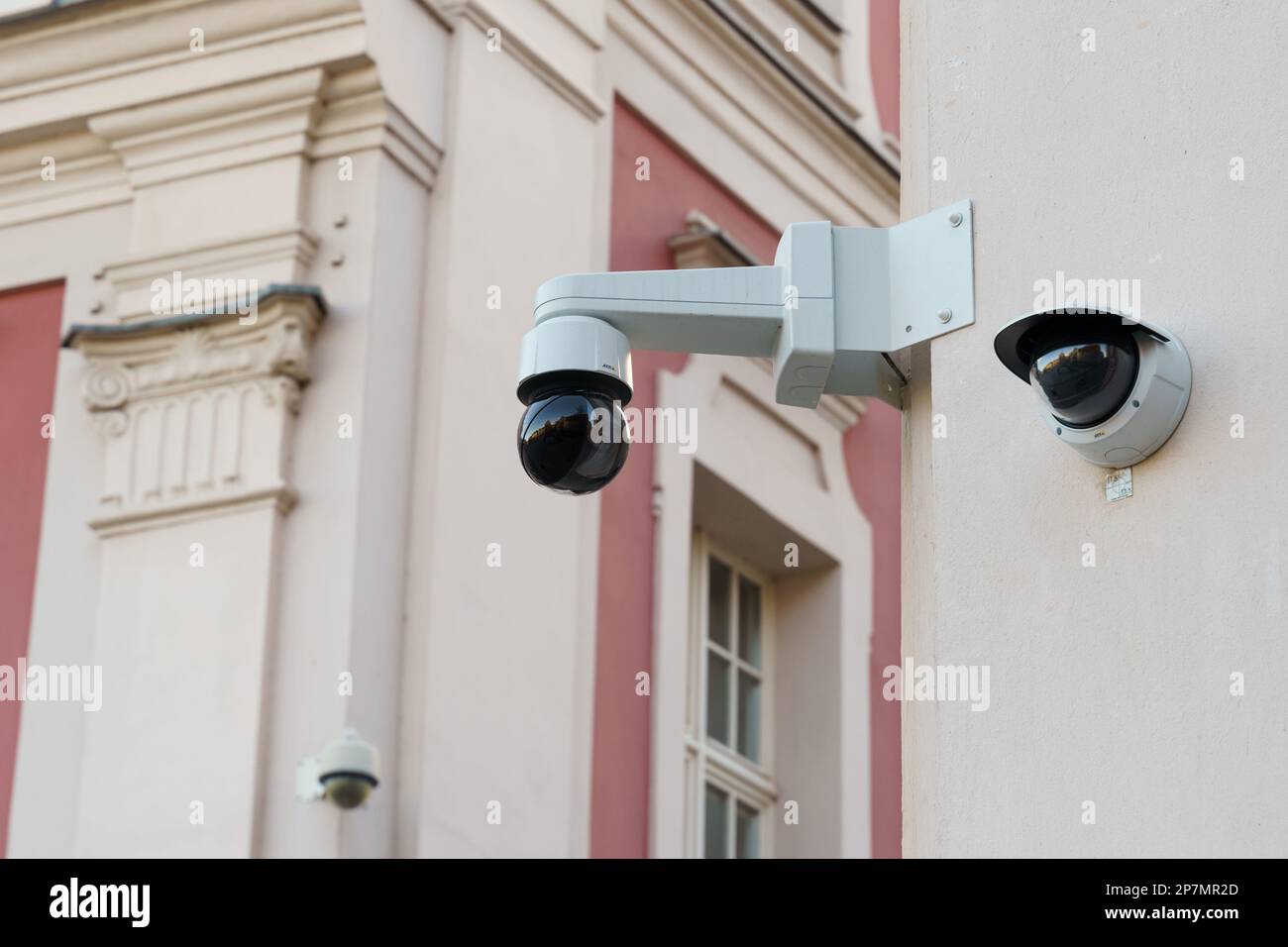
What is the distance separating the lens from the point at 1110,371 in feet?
14.0

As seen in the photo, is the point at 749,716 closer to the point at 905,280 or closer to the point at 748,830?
the point at 748,830

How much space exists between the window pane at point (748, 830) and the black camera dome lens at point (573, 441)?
24.8 feet

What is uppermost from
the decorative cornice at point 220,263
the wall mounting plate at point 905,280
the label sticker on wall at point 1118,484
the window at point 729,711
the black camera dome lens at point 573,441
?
the decorative cornice at point 220,263

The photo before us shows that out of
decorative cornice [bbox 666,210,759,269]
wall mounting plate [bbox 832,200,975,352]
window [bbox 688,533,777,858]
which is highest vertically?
decorative cornice [bbox 666,210,759,269]

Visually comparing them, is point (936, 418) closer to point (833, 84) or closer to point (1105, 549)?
Answer: point (1105, 549)

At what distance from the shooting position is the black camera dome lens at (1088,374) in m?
4.27

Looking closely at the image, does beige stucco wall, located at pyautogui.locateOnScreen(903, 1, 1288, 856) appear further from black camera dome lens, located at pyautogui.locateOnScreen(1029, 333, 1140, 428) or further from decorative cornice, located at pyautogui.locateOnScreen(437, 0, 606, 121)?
decorative cornice, located at pyautogui.locateOnScreen(437, 0, 606, 121)

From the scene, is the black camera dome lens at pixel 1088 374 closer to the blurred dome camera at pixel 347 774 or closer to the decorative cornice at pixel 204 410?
the blurred dome camera at pixel 347 774

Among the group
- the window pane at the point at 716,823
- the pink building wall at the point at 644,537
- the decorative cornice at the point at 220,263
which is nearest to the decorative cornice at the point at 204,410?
the decorative cornice at the point at 220,263

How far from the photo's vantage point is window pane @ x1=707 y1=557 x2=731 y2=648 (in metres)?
12.3

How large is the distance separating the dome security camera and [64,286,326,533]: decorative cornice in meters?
5.37

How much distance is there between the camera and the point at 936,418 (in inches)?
184

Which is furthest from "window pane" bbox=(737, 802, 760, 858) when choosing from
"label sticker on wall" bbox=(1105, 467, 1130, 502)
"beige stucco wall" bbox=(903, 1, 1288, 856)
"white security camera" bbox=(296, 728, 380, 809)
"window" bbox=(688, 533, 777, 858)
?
"label sticker on wall" bbox=(1105, 467, 1130, 502)

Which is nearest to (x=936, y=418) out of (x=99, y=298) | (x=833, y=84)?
(x=99, y=298)
